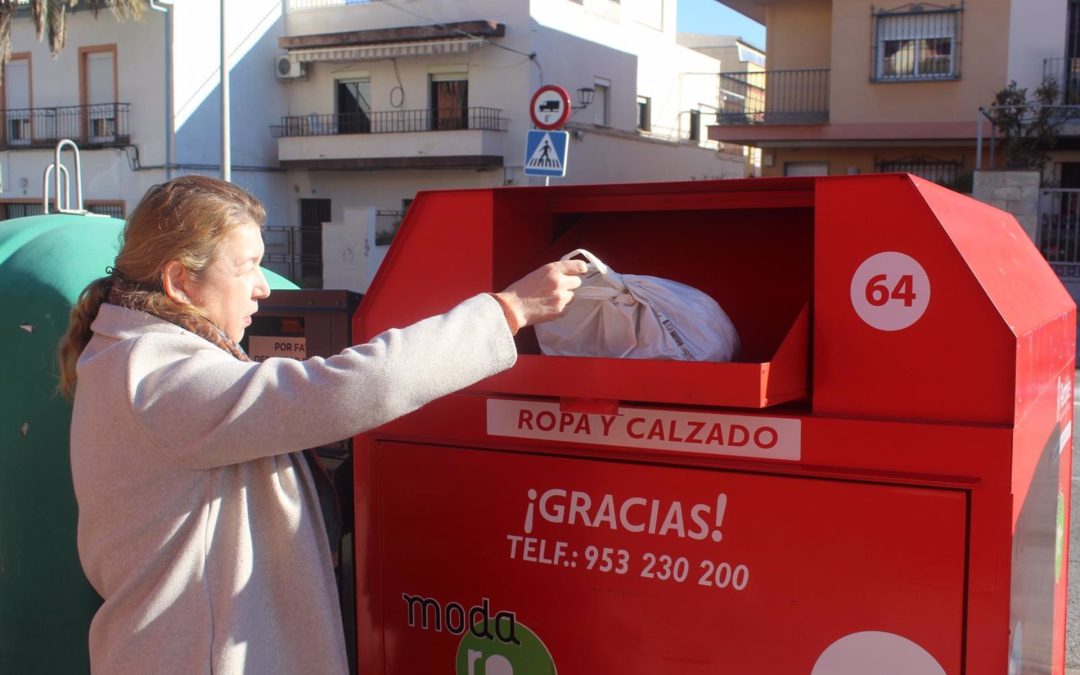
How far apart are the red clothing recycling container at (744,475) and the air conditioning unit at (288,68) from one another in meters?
22.0

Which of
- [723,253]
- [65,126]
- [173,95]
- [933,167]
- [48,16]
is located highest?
[48,16]

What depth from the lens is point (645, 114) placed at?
2478cm

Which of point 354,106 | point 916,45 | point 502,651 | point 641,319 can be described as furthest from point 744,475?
point 354,106

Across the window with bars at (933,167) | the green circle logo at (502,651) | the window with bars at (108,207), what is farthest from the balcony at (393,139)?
the green circle logo at (502,651)

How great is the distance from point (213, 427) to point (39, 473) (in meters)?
1.14

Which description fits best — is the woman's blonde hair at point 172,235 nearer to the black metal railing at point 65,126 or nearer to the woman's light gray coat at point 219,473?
the woman's light gray coat at point 219,473

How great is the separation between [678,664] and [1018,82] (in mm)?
17538

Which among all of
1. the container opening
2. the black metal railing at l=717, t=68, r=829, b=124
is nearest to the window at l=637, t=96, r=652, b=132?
the black metal railing at l=717, t=68, r=829, b=124

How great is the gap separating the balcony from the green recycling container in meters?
18.3

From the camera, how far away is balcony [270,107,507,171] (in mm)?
20719

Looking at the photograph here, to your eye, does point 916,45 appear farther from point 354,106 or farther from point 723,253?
point 723,253

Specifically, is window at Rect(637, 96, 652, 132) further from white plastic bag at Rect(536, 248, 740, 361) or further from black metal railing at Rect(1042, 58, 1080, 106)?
white plastic bag at Rect(536, 248, 740, 361)

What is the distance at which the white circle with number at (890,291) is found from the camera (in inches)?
64.9

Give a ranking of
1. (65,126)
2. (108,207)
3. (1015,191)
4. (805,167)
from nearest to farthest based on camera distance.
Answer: (1015,191)
(805,167)
(108,207)
(65,126)
